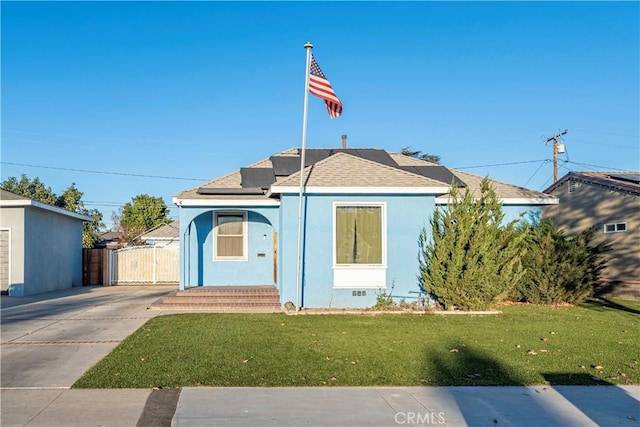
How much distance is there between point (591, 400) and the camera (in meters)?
6.17

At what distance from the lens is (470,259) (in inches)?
487

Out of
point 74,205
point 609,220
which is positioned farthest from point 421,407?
point 74,205

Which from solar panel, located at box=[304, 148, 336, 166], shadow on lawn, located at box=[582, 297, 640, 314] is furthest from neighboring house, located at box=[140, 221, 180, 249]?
shadow on lawn, located at box=[582, 297, 640, 314]

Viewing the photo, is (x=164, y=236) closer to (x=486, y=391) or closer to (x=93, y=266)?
(x=93, y=266)

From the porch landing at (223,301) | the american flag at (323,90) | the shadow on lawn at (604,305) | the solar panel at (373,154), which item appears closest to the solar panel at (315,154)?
the solar panel at (373,154)

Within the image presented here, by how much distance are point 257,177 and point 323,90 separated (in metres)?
4.77

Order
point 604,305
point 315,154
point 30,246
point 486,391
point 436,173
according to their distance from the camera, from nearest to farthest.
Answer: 1. point 486,391
2. point 604,305
3. point 436,173
4. point 30,246
5. point 315,154

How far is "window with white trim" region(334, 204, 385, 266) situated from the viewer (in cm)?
1309

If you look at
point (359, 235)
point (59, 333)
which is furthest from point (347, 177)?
point (59, 333)

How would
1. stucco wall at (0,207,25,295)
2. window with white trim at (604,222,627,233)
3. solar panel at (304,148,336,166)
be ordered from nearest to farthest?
stucco wall at (0,207,25,295)
solar panel at (304,148,336,166)
window with white trim at (604,222,627,233)

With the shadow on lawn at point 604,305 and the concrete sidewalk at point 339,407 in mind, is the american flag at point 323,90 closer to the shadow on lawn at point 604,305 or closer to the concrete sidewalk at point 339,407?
the concrete sidewalk at point 339,407

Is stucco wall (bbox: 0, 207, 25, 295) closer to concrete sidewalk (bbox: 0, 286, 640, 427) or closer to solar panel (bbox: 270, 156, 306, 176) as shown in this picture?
solar panel (bbox: 270, 156, 306, 176)

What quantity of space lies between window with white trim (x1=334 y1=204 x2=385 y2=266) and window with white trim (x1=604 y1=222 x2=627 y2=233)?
36.3 feet

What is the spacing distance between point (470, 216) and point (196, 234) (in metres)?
8.21
